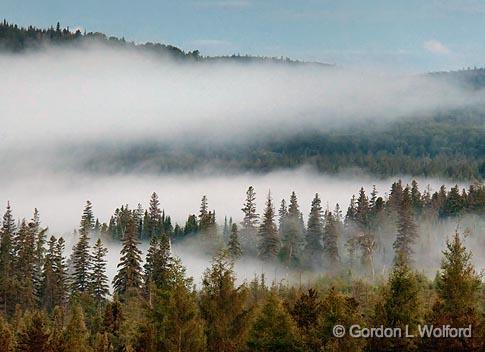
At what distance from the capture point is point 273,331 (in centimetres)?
4847

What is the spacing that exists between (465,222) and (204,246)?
5516cm

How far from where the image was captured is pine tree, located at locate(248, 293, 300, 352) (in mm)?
48156

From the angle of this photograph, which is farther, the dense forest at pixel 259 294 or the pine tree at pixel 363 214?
the pine tree at pixel 363 214

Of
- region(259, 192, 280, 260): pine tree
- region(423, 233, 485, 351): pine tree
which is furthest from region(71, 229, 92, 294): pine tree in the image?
region(423, 233, 485, 351): pine tree

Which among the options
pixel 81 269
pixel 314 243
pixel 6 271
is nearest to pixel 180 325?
pixel 81 269

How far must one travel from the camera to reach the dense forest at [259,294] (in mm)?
45312

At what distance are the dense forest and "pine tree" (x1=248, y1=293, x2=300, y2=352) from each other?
70 millimetres

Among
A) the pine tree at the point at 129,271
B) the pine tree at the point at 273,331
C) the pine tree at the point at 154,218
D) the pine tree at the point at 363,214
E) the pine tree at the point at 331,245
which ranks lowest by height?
the pine tree at the point at 273,331

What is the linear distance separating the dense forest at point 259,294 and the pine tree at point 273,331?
0.07 meters

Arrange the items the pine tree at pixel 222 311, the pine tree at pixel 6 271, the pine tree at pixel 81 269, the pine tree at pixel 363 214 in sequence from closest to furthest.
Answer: the pine tree at pixel 222 311, the pine tree at pixel 6 271, the pine tree at pixel 81 269, the pine tree at pixel 363 214

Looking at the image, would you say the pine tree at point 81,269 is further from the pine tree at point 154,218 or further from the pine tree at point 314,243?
the pine tree at point 154,218

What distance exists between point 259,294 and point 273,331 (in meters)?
60.8

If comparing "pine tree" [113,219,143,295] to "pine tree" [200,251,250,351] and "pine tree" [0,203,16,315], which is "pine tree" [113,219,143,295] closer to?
"pine tree" [0,203,16,315]

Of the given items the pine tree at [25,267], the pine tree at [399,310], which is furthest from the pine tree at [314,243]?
the pine tree at [399,310]
